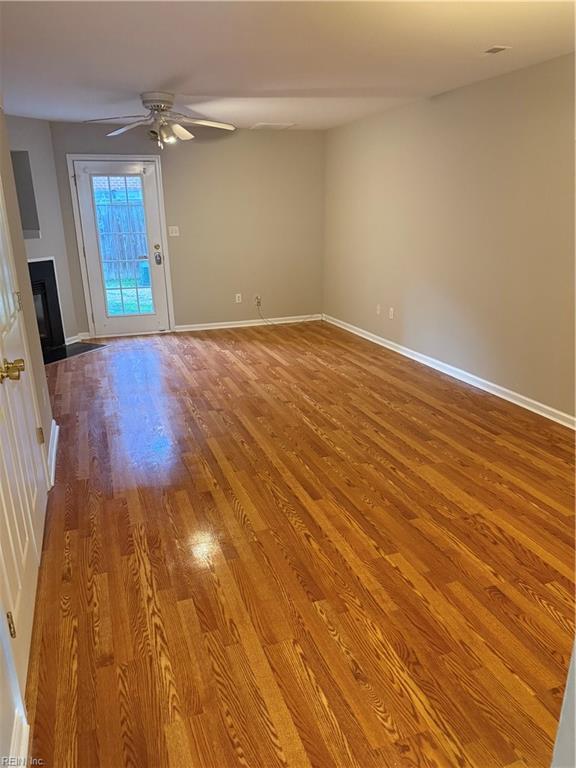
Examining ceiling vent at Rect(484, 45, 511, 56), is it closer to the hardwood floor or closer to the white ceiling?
the white ceiling

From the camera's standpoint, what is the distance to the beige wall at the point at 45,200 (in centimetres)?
529

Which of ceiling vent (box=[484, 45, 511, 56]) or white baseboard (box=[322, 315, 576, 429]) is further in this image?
white baseboard (box=[322, 315, 576, 429])

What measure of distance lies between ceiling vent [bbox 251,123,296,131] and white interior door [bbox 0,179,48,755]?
4.05 metres

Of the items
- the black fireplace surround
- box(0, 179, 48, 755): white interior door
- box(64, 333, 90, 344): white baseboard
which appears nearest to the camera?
box(0, 179, 48, 755): white interior door

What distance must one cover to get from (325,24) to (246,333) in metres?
4.22

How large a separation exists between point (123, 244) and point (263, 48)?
3.75 m

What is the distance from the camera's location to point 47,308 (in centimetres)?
567

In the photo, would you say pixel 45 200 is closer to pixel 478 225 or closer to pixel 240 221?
pixel 240 221

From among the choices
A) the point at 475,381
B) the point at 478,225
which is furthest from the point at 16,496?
the point at 478,225

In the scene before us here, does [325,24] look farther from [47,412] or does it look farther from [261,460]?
[47,412]

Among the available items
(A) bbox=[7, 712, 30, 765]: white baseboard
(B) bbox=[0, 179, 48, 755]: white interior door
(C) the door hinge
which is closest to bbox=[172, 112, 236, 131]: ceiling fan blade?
(B) bbox=[0, 179, 48, 755]: white interior door

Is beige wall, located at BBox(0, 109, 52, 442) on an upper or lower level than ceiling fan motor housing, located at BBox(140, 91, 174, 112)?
lower

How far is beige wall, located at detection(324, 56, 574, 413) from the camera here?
11.7 ft

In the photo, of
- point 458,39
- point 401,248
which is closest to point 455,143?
point 401,248
